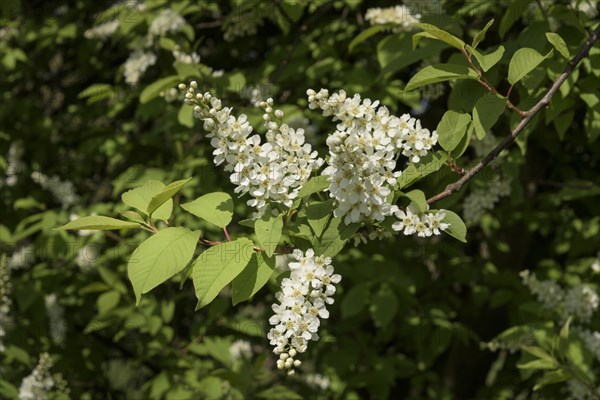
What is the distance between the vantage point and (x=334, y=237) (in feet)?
5.42

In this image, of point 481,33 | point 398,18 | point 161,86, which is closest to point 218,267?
point 481,33

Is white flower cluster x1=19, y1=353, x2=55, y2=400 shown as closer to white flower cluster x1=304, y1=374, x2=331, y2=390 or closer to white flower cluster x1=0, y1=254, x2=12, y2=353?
white flower cluster x1=0, y1=254, x2=12, y2=353

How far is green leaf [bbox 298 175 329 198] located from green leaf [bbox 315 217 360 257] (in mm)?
95

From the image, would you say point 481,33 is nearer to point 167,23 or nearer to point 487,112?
point 487,112

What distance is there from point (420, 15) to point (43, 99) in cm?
296

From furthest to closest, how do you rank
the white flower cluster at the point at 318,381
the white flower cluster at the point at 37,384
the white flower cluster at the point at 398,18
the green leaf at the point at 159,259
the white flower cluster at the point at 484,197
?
the white flower cluster at the point at 318,381
the white flower cluster at the point at 37,384
the white flower cluster at the point at 484,197
the white flower cluster at the point at 398,18
the green leaf at the point at 159,259

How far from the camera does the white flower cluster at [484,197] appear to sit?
290 centimetres

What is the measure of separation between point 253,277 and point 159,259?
8.8 inches

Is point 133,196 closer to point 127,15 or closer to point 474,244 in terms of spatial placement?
point 127,15

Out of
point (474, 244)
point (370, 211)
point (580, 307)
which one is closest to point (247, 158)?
point (370, 211)

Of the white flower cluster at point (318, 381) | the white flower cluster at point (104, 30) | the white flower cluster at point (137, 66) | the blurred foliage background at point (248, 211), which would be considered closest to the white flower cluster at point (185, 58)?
the blurred foliage background at point (248, 211)

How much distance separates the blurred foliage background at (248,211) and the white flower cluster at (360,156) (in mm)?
791

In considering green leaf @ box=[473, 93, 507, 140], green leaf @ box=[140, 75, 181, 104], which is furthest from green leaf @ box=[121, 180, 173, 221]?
green leaf @ box=[140, 75, 181, 104]

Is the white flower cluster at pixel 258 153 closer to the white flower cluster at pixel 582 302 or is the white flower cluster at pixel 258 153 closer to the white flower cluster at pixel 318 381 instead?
the white flower cluster at pixel 582 302
